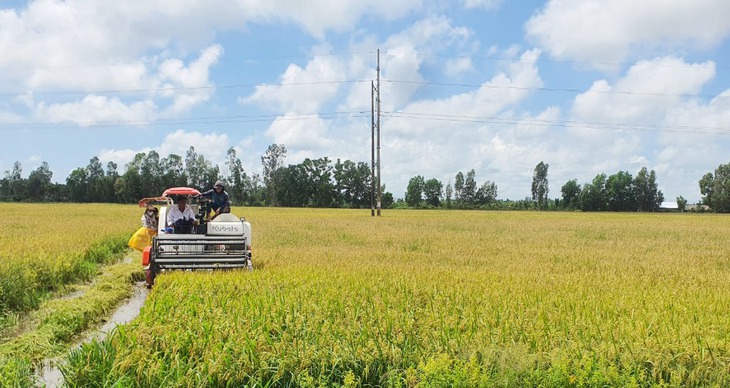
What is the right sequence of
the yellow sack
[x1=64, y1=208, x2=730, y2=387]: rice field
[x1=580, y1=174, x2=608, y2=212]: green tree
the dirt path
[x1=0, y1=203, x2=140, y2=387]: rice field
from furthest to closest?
[x1=580, y1=174, x2=608, y2=212]: green tree → the yellow sack → [x1=0, y1=203, x2=140, y2=387]: rice field → the dirt path → [x1=64, y1=208, x2=730, y2=387]: rice field

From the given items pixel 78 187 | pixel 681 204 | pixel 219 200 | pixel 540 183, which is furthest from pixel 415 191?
pixel 219 200

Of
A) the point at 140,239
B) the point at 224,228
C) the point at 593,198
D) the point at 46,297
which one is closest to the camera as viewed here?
the point at 46,297

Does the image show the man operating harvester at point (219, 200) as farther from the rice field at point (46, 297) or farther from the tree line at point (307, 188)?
the tree line at point (307, 188)

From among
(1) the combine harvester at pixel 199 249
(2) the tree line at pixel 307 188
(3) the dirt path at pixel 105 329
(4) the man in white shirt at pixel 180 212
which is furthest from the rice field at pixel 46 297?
(2) the tree line at pixel 307 188

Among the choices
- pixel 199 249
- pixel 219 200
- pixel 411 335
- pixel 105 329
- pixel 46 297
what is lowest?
pixel 105 329

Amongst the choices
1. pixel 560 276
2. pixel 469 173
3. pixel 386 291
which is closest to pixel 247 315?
pixel 386 291

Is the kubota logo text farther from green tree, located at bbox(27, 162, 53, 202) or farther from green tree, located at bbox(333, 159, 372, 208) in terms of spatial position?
green tree, located at bbox(27, 162, 53, 202)

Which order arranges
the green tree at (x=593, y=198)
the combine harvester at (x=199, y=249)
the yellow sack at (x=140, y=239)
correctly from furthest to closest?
1. the green tree at (x=593, y=198)
2. the yellow sack at (x=140, y=239)
3. the combine harvester at (x=199, y=249)

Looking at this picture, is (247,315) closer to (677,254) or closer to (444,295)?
(444,295)

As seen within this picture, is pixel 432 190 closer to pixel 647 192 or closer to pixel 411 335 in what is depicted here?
pixel 647 192

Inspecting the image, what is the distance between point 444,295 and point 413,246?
914cm

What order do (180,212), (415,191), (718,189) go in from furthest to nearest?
(415,191) → (718,189) → (180,212)

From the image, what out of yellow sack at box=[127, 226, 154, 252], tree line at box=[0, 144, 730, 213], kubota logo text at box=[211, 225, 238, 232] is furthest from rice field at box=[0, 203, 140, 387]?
tree line at box=[0, 144, 730, 213]

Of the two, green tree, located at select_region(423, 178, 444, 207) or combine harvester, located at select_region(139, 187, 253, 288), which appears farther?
green tree, located at select_region(423, 178, 444, 207)
